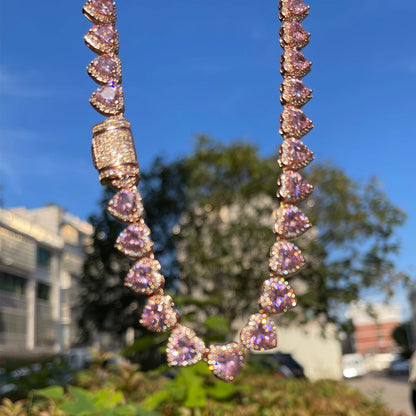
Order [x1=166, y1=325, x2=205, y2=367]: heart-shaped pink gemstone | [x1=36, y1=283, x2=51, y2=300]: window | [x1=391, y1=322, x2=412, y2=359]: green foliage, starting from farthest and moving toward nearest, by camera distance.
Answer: [x1=391, y1=322, x2=412, y2=359]: green foliage → [x1=36, y1=283, x2=51, y2=300]: window → [x1=166, y1=325, x2=205, y2=367]: heart-shaped pink gemstone

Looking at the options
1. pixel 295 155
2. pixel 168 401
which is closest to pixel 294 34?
pixel 295 155

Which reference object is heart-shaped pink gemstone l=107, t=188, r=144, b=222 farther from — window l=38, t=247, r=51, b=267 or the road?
window l=38, t=247, r=51, b=267

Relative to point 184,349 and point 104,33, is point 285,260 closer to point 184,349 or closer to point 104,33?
point 184,349

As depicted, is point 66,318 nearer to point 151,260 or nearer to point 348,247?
point 348,247

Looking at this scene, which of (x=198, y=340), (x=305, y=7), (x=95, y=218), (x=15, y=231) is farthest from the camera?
(x=15, y=231)

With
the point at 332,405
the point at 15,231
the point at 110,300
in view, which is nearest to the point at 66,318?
the point at 15,231

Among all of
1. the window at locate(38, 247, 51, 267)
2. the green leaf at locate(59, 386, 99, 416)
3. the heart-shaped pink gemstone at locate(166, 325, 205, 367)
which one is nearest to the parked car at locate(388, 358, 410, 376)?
A: the window at locate(38, 247, 51, 267)

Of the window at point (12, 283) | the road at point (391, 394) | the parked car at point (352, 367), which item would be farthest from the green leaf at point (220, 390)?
the parked car at point (352, 367)
